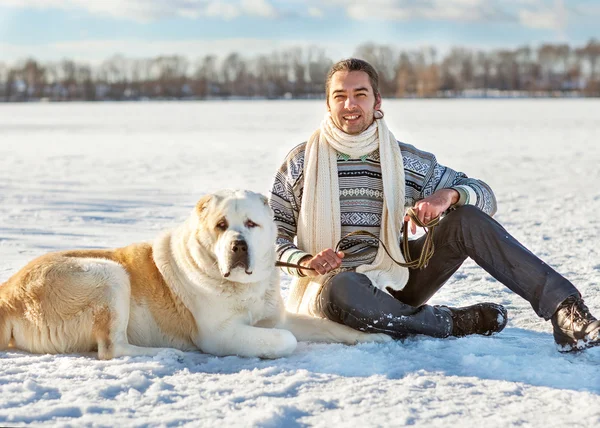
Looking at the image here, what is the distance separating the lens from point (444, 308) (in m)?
4.14

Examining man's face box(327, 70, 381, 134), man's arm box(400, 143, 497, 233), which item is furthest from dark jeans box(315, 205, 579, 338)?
man's face box(327, 70, 381, 134)

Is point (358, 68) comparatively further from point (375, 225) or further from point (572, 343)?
point (572, 343)

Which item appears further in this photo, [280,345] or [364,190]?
[364,190]

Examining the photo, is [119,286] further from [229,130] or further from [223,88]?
[223,88]

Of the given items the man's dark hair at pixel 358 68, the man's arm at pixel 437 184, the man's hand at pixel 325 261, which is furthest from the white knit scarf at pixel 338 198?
the man's hand at pixel 325 261

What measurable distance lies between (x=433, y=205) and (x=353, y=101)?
29.8 inches

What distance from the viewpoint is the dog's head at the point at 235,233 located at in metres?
3.61

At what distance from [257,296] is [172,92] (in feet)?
307

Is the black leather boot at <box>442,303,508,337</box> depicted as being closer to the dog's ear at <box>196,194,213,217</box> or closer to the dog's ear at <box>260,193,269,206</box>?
the dog's ear at <box>260,193,269,206</box>

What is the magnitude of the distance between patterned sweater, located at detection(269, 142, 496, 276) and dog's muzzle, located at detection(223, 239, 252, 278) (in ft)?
1.82

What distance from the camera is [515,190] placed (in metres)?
11.1

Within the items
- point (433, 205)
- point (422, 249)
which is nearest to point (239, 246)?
point (433, 205)

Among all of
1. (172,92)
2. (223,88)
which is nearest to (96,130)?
(172,92)

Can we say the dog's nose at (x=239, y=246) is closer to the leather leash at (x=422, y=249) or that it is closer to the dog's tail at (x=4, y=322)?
the leather leash at (x=422, y=249)
